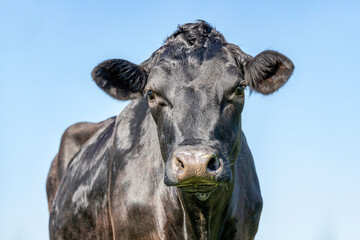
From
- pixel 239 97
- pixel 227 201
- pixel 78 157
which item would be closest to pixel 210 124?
pixel 239 97

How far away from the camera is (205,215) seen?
6.28 meters

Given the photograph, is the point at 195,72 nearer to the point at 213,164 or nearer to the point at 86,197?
the point at 213,164

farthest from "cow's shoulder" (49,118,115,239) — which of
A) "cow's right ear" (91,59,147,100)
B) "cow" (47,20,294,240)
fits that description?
Result: "cow's right ear" (91,59,147,100)

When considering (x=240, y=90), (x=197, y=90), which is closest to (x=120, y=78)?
(x=197, y=90)

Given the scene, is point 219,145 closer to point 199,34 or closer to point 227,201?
point 227,201

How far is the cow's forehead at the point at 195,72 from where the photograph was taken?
6.05 meters

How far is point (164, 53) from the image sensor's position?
6605 mm

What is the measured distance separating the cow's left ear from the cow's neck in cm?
121

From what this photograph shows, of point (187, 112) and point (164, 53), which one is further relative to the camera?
point (164, 53)

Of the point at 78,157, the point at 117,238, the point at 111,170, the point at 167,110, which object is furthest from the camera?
the point at 78,157

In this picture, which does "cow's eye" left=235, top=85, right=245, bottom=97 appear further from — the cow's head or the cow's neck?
the cow's neck

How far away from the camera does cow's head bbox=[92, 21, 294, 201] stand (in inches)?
209

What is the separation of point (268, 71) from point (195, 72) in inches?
42.4

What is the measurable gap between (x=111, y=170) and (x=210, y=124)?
2.35 m
